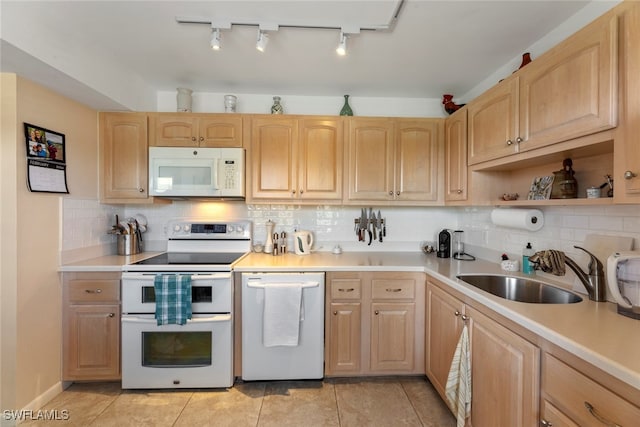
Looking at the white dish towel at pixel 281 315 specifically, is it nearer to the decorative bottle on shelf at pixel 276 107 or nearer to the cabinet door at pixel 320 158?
the cabinet door at pixel 320 158

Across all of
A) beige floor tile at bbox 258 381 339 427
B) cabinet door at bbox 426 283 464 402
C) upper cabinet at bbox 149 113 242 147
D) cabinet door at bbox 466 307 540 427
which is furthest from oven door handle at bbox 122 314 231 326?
cabinet door at bbox 466 307 540 427

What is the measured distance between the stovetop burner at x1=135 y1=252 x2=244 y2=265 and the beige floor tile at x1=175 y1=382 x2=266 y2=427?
0.92 meters

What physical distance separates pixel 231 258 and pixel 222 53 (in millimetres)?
1579

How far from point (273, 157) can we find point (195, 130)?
2.31 feet

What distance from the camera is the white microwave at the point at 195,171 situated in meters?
2.31

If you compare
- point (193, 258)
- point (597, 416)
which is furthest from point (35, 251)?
point (597, 416)

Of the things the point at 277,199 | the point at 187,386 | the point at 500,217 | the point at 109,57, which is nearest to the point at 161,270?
the point at 187,386

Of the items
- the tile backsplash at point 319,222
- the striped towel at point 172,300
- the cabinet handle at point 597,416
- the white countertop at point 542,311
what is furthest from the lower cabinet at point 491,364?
the striped towel at point 172,300

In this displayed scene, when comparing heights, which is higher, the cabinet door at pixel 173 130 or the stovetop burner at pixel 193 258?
the cabinet door at pixel 173 130

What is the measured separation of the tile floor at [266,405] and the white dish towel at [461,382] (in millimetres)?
292

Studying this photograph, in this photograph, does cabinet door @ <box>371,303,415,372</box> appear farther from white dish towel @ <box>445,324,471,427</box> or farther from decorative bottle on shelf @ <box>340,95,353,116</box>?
decorative bottle on shelf @ <box>340,95,353,116</box>

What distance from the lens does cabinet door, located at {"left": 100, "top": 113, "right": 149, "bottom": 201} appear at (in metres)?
2.37

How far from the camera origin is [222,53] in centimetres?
202

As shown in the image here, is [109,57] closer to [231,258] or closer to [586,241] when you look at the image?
[231,258]
